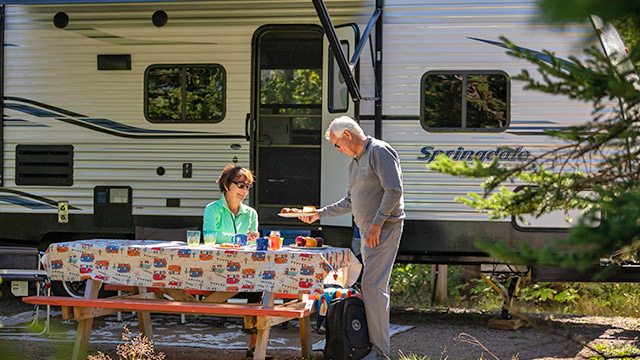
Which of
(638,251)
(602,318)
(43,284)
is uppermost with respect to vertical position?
(638,251)

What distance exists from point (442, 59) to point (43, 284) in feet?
12.3

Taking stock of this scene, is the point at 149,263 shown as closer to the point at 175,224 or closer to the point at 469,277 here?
the point at 175,224

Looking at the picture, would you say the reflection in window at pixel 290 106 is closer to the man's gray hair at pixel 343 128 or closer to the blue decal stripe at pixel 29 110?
the blue decal stripe at pixel 29 110

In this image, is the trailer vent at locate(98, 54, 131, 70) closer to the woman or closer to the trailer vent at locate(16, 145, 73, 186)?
the trailer vent at locate(16, 145, 73, 186)

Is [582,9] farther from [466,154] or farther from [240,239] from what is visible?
[466,154]

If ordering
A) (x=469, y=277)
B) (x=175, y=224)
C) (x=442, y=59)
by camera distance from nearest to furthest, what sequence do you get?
(x=442, y=59), (x=175, y=224), (x=469, y=277)

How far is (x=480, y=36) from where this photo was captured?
651 cm

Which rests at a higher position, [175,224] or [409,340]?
[175,224]

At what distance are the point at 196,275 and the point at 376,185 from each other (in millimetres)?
1279

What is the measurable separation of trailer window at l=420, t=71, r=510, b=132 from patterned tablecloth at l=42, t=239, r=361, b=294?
6.46 feet

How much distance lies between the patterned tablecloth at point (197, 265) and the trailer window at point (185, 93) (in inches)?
86.0

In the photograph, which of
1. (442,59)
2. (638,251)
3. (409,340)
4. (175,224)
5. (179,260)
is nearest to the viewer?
(638,251)

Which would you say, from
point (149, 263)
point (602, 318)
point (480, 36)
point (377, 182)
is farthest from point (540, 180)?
point (602, 318)

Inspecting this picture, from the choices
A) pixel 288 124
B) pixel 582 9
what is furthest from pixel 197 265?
pixel 582 9
